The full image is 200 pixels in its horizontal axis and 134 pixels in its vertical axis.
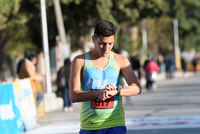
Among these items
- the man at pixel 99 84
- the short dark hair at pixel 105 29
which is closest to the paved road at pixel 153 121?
the man at pixel 99 84

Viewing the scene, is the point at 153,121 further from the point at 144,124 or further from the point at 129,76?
the point at 129,76

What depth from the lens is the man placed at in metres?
3.78

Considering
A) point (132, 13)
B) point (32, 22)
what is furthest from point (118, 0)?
point (32, 22)

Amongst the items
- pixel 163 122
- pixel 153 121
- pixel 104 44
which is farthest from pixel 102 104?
pixel 153 121

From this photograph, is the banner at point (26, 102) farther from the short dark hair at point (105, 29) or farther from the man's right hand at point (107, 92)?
the man's right hand at point (107, 92)

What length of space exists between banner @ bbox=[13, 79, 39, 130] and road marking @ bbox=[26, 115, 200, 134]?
22cm

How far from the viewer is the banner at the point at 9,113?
846 cm

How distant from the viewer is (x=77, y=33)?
26375 millimetres

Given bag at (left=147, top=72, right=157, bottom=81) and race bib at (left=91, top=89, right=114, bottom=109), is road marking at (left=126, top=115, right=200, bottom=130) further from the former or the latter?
bag at (left=147, top=72, right=157, bottom=81)

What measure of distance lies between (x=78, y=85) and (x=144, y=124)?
247 inches

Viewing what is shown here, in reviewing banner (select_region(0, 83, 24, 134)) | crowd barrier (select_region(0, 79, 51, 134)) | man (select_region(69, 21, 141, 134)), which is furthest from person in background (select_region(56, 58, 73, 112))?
man (select_region(69, 21, 141, 134))

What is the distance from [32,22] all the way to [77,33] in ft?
11.2

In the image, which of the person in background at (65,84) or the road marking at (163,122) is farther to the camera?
the person in background at (65,84)

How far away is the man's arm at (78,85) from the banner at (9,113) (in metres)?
4.77
